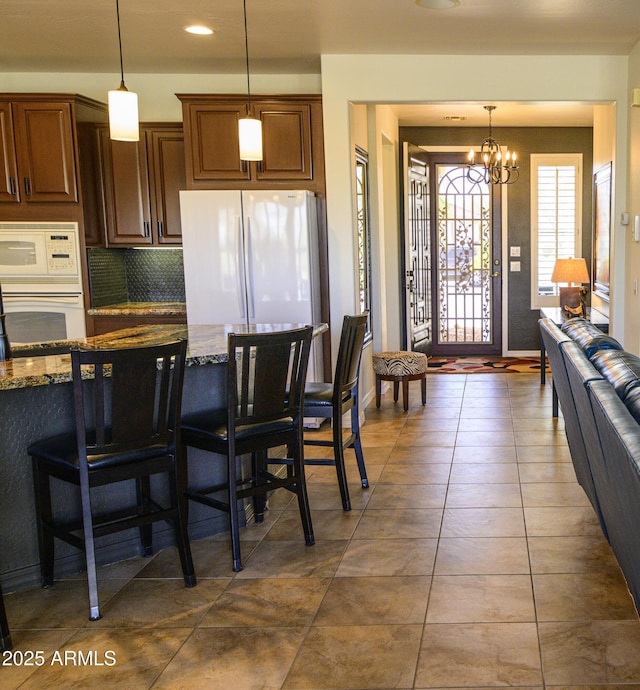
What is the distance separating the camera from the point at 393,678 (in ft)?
7.43

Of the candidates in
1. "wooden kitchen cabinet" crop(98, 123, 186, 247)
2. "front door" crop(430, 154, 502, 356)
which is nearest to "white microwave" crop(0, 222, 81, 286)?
"wooden kitchen cabinet" crop(98, 123, 186, 247)

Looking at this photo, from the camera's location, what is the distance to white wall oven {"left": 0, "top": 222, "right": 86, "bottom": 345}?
5387 millimetres

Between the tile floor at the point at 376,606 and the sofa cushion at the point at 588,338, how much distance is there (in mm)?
841

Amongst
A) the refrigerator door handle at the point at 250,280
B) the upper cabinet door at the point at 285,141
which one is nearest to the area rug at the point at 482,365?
the refrigerator door handle at the point at 250,280

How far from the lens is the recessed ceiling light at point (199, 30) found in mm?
4477

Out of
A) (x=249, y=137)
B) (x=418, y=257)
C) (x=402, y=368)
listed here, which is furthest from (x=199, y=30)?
(x=418, y=257)

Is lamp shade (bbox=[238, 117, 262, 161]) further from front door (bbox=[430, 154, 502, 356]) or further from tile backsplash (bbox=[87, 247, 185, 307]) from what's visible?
front door (bbox=[430, 154, 502, 356])

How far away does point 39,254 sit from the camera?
17.8ft

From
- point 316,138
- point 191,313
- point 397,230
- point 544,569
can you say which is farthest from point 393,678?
point 397,230

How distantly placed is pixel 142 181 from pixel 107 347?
266cm

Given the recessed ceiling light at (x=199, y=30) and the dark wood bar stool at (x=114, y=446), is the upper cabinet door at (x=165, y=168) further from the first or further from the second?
the dark wood bar stool at (x=114, y=446)

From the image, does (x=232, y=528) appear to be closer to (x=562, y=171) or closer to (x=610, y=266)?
(x=610, y=266)

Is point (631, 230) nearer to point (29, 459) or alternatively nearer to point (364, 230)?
point (364, 230)

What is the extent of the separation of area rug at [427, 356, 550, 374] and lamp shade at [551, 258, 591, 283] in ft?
4.40
